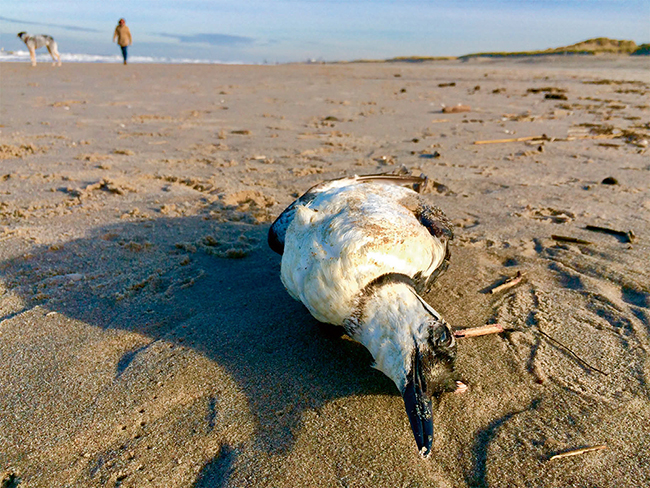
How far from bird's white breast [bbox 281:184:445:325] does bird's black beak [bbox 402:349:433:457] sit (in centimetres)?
35

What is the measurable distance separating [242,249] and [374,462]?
1.84 meters

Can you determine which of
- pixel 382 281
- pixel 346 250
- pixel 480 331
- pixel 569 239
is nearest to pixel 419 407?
pixel 382 281

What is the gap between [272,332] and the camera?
7.39 ft

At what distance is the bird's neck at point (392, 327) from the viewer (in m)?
1.60

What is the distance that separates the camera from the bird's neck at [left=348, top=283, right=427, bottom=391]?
1599 mm

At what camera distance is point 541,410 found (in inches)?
69.9

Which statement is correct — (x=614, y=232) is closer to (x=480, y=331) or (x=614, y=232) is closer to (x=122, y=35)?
(x=480, y=331)

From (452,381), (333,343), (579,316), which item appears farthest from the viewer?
(579,316)

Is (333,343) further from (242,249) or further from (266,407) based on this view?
(242,249)

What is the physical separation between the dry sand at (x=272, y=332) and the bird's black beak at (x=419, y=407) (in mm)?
208

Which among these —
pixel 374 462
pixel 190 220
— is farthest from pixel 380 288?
pixel 190 220

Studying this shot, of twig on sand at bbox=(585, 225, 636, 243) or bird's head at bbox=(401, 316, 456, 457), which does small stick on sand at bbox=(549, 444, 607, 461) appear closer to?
Result: bird's head at bbox=(401, 316, 456, 457)

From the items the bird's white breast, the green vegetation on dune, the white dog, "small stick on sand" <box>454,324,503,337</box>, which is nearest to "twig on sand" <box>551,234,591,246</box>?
"small stick on sand" <box>454,324,503,337</box>

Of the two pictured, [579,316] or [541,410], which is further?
[579,316]
